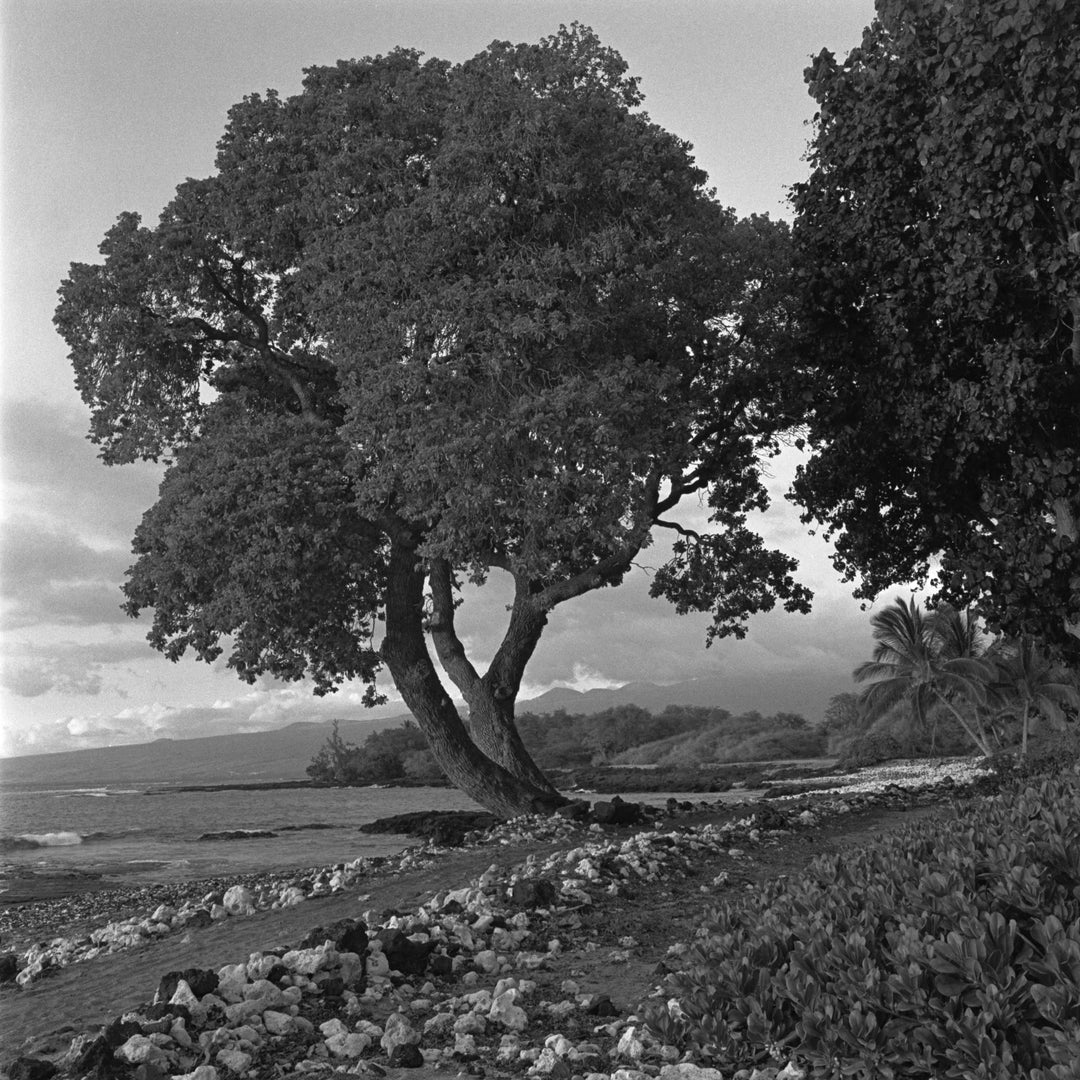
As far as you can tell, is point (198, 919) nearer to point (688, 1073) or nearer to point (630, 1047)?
point (630, 1047)

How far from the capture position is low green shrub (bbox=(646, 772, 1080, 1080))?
4184 mm

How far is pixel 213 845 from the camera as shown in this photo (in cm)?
2748

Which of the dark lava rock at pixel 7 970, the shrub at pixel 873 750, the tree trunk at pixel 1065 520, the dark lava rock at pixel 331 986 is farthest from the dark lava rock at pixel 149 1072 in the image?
the shrub at pixel 873 750

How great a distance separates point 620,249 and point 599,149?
219 cm

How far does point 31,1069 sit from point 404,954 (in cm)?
242

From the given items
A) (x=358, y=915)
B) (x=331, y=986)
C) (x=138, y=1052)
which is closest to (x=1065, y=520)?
(x=358, y=915)

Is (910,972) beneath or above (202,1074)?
above

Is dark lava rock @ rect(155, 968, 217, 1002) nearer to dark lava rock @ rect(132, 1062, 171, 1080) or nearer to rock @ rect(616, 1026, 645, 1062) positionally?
dark lava rock @ rect(132, 1062, 171, 1080)

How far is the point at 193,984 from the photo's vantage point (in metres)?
6.18

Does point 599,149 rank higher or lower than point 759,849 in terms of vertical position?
higher

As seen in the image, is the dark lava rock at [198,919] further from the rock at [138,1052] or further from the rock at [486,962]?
the rock at [138,1052]

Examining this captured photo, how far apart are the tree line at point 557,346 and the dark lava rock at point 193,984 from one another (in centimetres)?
848

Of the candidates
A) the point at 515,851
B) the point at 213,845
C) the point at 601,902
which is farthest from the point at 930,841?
the point at 213,845

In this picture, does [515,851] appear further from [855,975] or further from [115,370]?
[115,370]
